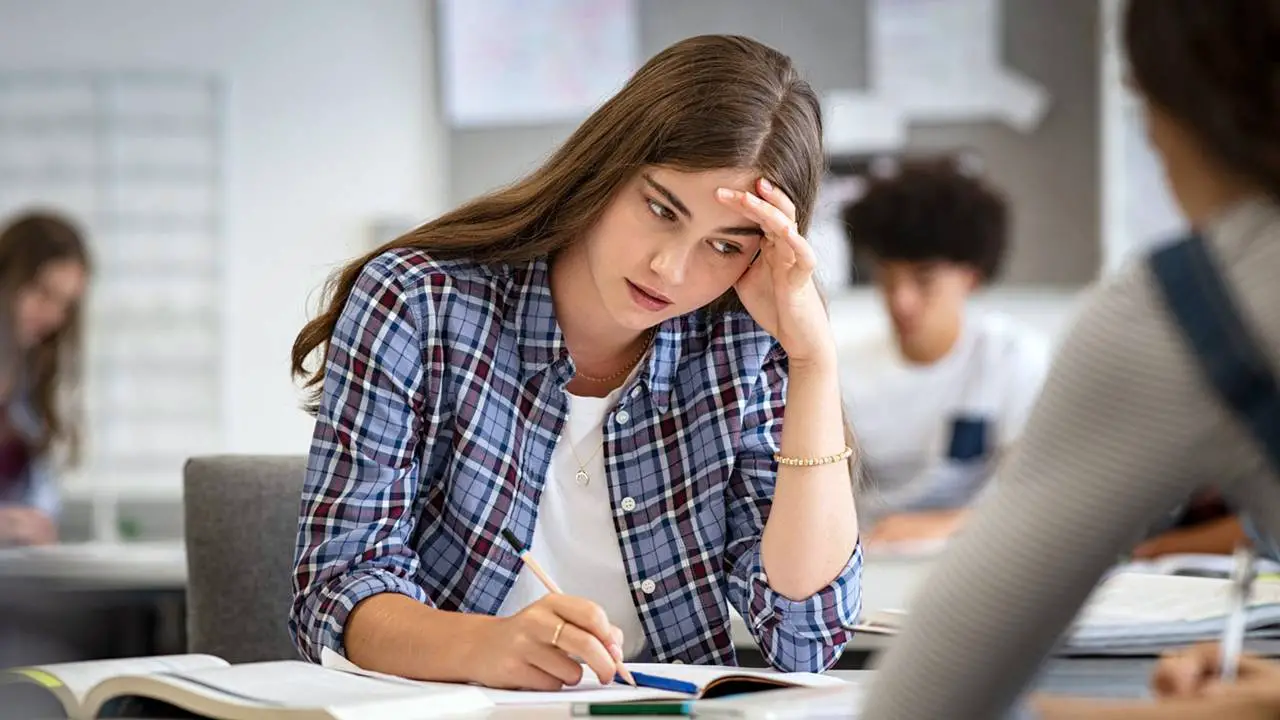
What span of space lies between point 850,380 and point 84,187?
8.40 ft

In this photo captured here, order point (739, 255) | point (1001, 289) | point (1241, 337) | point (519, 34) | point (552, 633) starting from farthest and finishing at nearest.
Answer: point (519, 34) < point (1001, 289) < point (739, 255) < point (552, 633) < point (1241, 337)

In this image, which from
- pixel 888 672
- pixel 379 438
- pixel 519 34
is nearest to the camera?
pixel 888 672

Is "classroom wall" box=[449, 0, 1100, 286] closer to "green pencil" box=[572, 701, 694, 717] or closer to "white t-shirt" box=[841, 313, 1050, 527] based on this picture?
"white t-shirt" box=[841, 313, 1050, 527]

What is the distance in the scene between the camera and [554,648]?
106 centimetres

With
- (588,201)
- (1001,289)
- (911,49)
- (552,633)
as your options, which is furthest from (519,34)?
(552,633)

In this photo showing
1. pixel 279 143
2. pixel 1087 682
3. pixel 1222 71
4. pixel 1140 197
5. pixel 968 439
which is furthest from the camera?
pixel 279 143

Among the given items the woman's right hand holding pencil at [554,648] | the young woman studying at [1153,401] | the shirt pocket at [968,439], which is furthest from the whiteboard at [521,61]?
the young woman studying at [1153,401]

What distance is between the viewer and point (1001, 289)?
437 centimetres

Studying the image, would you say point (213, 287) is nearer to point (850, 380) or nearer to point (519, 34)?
point (519, 34)

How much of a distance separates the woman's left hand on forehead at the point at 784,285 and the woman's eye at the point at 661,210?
0.20ft

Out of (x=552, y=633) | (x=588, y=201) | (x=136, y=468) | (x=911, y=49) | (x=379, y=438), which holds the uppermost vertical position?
(x=911, y=49)

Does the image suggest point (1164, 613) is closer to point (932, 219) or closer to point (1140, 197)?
point (932, 219)

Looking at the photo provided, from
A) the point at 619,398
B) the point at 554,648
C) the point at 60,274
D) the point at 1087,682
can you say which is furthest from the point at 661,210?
the point at 60,274

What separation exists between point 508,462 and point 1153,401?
853 millimetres
